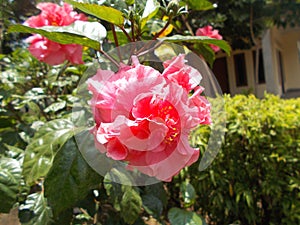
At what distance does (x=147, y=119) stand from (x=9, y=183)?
48 cm

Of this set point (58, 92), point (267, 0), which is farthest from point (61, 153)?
point (267, 0)

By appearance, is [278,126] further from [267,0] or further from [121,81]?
[267,0]

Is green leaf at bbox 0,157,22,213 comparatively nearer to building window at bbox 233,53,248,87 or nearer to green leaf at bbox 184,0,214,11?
green leaf at bbox 184,0,214,11

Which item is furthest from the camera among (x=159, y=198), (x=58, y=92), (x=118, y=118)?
(x=58, y=92)

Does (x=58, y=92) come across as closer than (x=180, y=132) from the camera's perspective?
No

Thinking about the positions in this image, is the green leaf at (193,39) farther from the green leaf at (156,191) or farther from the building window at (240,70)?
the building window at (240,70)

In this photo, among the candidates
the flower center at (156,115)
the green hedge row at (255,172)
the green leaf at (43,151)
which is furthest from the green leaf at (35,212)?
the green hedge row at (255,172)

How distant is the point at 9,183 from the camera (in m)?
0.78

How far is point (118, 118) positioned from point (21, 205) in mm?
617

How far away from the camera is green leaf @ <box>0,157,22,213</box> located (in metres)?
0.75

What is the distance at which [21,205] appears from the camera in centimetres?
93

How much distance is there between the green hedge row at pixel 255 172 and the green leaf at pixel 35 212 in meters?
1.46

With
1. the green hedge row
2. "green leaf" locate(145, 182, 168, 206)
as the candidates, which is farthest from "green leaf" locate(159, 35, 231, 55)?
the green hedge row

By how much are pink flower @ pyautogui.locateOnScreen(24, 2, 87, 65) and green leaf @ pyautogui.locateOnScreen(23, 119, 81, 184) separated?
0.71 ft
